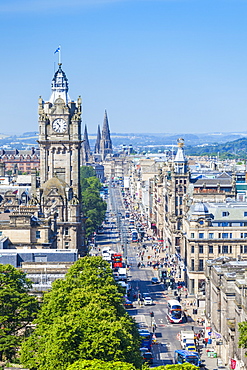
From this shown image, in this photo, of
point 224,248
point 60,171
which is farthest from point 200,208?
point 60,171

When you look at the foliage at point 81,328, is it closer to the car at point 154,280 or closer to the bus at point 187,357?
the bus at point 187,357

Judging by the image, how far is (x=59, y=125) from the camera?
518ft

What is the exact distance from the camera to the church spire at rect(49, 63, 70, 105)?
16025 centimetres

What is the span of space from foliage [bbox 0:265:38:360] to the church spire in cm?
7109

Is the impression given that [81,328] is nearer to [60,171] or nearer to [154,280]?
[154,280]

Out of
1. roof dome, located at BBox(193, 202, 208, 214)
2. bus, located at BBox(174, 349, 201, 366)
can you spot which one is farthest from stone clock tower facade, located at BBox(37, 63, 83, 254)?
bus, located at BBox(174, 349, 201, 366)

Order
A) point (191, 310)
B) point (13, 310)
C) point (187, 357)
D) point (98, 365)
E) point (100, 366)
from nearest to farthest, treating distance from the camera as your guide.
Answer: point (100, 366), point (98, 365), point (13, 310), point (187, 357), point (191, 310)

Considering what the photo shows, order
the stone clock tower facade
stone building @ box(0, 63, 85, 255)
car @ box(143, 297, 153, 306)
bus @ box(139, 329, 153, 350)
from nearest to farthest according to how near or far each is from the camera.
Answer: bus @ box(139, 329, 153, 350) < car @ box(143, 297, 153, 306) < stone building @ box(0, 63, 85, 255) < the stone clock tower facade

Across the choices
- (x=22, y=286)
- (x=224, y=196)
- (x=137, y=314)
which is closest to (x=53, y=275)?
(x=22, y=286)

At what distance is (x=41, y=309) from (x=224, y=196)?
317 feet

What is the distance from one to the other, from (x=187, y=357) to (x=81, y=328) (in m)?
29.1

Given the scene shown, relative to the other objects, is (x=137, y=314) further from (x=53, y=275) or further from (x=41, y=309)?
(x=41, y=309)

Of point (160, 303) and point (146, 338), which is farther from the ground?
point (146, 338)

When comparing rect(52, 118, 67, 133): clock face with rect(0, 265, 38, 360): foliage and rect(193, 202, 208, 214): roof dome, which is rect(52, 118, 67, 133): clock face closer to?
rect(193, 202, 208, 214): roof dome
